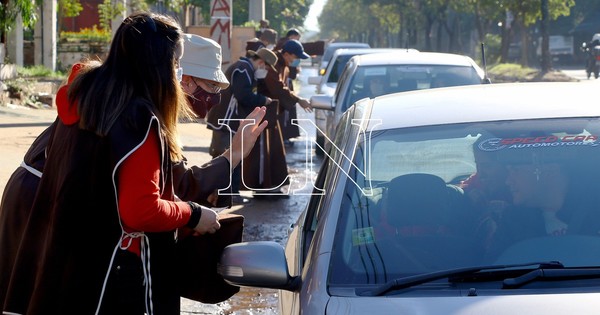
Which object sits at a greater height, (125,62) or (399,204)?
(125,62)

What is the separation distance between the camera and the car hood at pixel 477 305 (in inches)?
120

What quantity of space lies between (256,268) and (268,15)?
47.0 meters

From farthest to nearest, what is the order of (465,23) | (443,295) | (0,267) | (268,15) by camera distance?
1. (465,23)
2. (268,15)
3. (0,267)
4. (443,295)

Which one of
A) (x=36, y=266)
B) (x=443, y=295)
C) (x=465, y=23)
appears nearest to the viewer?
(x=443, y=295)

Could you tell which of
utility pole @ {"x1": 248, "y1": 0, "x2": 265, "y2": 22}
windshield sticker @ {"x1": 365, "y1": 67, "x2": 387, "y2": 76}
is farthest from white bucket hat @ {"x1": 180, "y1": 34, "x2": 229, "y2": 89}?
utility pole @ {"x1": 248, "y1": 0, "x2": 265, "y2": 22}

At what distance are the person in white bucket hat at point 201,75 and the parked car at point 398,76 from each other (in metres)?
5.31

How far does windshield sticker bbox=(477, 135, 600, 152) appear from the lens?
12.8ft

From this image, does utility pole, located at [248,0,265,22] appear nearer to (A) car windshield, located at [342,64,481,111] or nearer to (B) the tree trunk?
(B) the tree trunk

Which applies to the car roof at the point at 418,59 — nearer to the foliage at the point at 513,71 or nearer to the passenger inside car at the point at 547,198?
the passenger inside car at the point at 547,198

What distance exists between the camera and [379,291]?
3318 mm

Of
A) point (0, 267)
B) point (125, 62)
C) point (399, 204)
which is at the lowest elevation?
point (0, 267)

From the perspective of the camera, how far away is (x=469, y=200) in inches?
150

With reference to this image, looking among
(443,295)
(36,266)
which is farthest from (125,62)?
(443,295)

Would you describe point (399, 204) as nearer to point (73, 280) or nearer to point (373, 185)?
Result: point (373, 185)
